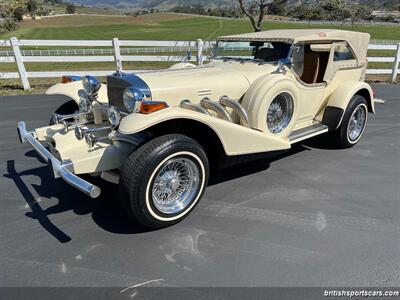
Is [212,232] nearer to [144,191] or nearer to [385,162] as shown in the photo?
[144,191]

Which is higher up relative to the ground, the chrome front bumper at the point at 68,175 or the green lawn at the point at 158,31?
the green lawn at the point at 158,31

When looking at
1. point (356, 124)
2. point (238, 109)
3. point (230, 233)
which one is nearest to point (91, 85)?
point (238, 109)

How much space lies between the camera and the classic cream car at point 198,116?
9.39ft

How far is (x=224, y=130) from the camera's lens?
3195mm

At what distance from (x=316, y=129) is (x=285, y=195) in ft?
4.63

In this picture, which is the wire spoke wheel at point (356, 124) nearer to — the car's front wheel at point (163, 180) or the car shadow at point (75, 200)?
the car shadow at point (75, 200)

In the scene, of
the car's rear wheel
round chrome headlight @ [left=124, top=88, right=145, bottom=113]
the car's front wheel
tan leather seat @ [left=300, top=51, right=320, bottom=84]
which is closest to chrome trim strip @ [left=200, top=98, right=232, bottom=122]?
the car's front wheel

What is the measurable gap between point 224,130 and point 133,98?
95 centimetres

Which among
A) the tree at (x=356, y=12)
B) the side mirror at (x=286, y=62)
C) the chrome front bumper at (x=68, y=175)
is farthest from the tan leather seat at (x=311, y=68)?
the tree at (x=356, y=12)

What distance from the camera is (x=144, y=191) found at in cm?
277

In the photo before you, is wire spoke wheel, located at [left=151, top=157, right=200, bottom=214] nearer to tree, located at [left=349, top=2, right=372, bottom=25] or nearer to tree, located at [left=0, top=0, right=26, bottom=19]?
tree, located at [left=0, top=0, right=26, bottom=19]

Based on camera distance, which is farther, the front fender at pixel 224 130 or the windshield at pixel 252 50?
the windshield at pixel 252 50

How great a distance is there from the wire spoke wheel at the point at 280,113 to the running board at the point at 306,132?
0.25 metres

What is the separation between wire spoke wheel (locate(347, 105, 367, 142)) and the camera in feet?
16.6
